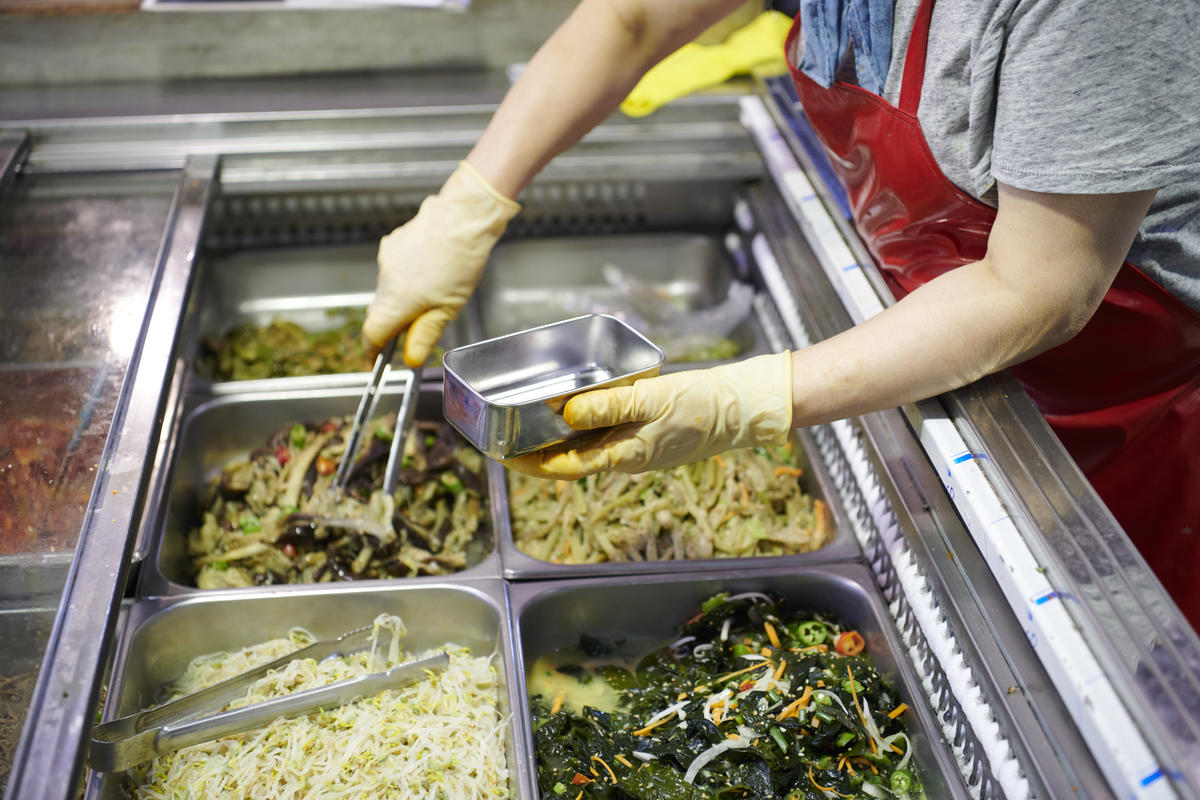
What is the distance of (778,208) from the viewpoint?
3.20 m

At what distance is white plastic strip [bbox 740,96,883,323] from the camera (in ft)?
8.02

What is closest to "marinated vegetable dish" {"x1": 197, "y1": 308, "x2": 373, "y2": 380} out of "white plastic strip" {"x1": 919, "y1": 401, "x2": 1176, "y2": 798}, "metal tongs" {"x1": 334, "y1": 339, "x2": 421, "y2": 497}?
"metal tongs" {"x1": 334, "y1": 339, "x2": 421, "y2": 497}

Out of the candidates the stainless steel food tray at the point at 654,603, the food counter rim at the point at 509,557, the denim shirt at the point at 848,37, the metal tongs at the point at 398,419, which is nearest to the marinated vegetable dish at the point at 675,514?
the food counter rim at the point at 509,557

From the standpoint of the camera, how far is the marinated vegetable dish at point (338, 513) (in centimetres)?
265

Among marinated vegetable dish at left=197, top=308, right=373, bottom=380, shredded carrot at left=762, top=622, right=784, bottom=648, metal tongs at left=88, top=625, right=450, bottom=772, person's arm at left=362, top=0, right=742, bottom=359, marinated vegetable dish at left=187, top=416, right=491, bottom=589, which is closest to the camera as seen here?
metal tongs at left=88, top=625, right=450, bottom=772

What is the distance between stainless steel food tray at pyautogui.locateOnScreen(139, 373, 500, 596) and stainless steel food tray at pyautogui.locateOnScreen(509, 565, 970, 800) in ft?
1.02

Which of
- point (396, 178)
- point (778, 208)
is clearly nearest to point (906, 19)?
point (778, 208)

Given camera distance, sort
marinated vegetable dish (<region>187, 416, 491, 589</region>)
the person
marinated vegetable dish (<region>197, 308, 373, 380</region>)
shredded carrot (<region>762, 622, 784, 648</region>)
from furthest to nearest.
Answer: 1. marinated vegetable dish (<region>197, 308, 373, 380</region>)
2. marinated vegetable dish (<region>187, 416, 491, 589</region>)
3. shredded carrot (<region>762, 622, 784, 648</region>)
4. the person

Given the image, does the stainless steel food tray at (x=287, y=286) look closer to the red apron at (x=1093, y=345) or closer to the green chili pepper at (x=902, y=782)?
the red apron at (x=1093, y=345)

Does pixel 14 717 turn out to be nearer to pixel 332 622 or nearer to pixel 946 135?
pixel 332 622

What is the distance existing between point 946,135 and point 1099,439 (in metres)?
1.06

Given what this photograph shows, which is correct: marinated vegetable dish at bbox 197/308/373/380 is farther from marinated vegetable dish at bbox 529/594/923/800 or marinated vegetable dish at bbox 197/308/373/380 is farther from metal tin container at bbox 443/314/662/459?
marinated vegetable dish at bbox 529/594/923/800

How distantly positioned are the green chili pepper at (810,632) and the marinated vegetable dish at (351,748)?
785mm

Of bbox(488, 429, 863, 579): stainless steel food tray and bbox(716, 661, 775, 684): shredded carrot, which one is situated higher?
bbox(488, 429, 863, 579): stainless steel food tray
